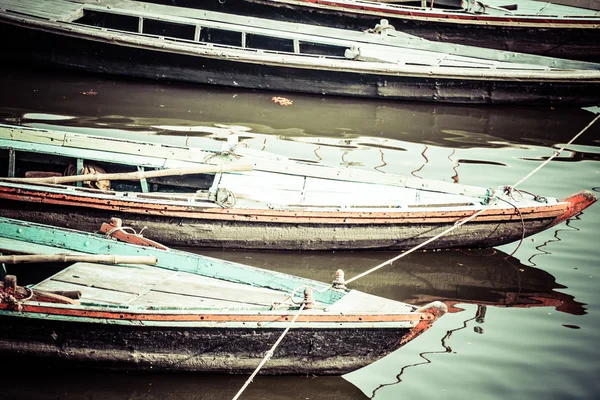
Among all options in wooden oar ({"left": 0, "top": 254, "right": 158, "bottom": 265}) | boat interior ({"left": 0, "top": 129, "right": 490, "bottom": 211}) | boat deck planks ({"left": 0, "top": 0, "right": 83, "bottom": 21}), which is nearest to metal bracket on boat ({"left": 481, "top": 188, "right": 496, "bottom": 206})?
boat interior ({"left": 0, "top": 129, "right": 490, "bottom": 211})

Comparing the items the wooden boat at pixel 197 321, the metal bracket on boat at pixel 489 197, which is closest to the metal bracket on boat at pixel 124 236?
the wooden boat at pixel 197 321

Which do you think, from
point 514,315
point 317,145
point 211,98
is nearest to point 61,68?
point 211,98

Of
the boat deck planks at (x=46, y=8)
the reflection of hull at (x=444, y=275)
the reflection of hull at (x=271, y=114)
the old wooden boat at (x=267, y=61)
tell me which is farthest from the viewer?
the boat deck planks at (x=46, y=8)

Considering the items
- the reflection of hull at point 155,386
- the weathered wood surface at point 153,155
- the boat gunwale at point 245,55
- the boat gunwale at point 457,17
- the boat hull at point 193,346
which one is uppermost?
the boat gunwale at point 457,17

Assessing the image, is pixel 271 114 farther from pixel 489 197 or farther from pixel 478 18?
pixel 489 197

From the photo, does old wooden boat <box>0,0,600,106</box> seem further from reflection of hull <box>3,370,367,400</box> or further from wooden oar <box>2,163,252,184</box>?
reflection of hull <box>3,370,367,400</box>

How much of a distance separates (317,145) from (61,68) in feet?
17.9

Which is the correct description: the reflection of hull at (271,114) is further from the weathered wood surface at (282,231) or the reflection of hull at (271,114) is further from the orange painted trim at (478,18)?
the weathered wood surface at (282,231)

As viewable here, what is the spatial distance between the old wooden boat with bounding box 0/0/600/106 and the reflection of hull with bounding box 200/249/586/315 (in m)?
5.52

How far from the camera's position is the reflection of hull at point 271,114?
1363 centimetres

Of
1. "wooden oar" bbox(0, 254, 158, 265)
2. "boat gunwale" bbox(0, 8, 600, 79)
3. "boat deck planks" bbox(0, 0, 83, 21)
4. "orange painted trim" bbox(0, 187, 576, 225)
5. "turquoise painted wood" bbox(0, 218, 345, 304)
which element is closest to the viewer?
"wooden oar" bbox(0, 254, 158, 265)

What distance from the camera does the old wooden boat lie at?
14484 mm

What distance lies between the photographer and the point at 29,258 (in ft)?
24.6

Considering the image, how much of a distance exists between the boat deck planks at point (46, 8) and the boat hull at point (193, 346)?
8.95 meters
